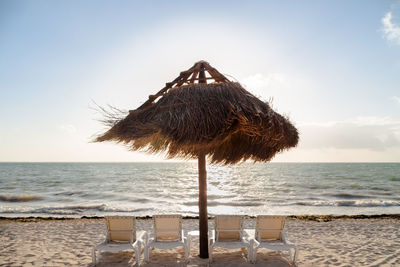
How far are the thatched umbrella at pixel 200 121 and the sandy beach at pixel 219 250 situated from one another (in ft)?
3.12

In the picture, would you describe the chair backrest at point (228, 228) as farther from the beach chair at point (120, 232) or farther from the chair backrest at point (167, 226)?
the beach chair at point (120, 232)

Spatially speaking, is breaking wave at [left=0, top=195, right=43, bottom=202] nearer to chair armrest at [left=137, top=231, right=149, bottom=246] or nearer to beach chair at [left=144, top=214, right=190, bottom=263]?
chair armrest at [left=137, top=231, right=149, bottom=246]

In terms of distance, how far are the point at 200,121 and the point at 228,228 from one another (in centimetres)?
211

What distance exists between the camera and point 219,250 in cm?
560

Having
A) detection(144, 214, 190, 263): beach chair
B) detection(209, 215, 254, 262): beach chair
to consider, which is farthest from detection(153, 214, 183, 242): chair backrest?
detection(209, 215, 254, 262): beach chair

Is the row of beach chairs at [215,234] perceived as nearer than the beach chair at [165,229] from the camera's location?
Yes

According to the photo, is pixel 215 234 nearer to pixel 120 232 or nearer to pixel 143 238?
pixel 143 238

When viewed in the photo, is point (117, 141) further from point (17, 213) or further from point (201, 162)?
point (17, 213)

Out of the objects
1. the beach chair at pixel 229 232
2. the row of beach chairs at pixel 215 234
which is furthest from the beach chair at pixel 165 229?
the beach chair at pixel 229 232

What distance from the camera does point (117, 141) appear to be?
4.38 m

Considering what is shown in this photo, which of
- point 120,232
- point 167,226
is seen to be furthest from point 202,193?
point 120,232

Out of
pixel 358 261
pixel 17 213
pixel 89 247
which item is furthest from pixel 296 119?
pixel 17 213

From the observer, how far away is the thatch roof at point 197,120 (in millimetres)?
3746

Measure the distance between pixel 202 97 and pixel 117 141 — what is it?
5.04ft
